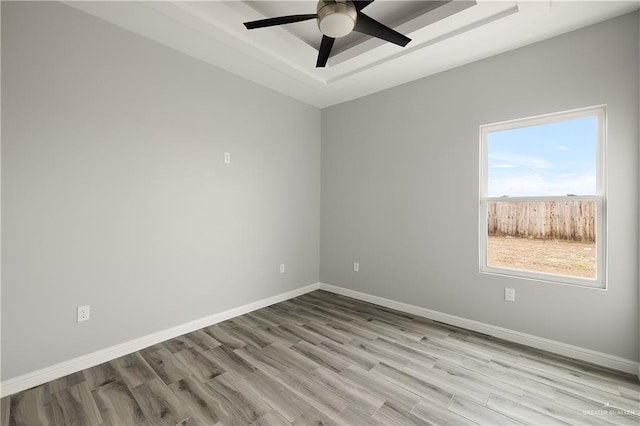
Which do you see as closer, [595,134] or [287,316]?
[595,134]

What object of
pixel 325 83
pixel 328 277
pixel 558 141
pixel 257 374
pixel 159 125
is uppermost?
pixel 325 83

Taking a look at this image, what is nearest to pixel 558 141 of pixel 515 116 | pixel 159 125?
pixel 515 116

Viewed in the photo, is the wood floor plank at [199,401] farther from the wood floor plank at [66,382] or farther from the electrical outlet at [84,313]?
the electrical outlet at [84,313]

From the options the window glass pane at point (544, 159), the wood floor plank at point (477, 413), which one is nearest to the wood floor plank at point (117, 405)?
the wood floor plank at point (477, 413)

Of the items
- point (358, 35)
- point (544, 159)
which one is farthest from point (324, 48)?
point (544, 159)

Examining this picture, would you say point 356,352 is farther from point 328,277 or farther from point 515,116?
point 515,116

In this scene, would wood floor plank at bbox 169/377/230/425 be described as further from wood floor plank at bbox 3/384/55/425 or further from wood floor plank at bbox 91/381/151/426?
wood floor plank at bbox 3/384/55/425

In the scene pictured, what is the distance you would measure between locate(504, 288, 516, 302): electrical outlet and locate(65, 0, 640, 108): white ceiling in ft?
7.73

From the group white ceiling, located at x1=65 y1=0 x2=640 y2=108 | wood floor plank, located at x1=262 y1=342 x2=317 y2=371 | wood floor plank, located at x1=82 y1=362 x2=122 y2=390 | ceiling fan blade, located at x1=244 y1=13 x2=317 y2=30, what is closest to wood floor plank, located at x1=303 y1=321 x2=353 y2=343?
wood floor plank, located at x1=262 y1=342 x2=317 y2=371

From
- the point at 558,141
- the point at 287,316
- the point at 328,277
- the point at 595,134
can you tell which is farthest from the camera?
the point at 328,277

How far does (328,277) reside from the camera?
443 cm

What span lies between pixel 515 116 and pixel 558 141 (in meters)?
0.43

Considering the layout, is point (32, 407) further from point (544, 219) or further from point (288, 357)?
point (544, 219)

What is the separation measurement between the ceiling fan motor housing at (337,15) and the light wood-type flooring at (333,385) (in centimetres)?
250
